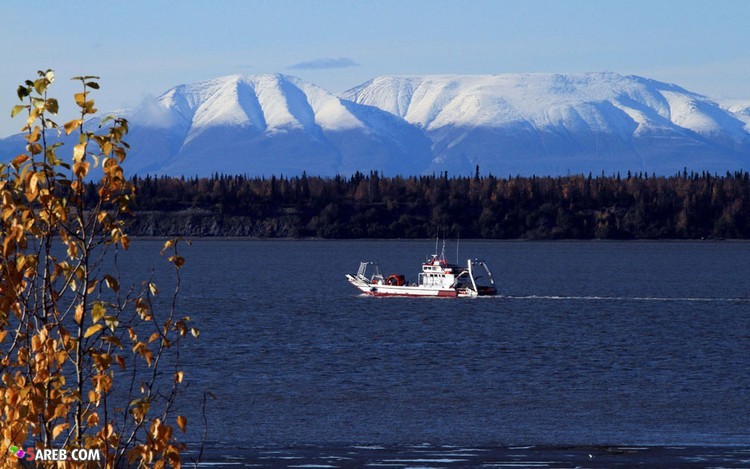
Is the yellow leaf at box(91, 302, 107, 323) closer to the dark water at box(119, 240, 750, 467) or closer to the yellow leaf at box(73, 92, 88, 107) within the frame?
the yellow leaf at box(73, 92, 88, 107)

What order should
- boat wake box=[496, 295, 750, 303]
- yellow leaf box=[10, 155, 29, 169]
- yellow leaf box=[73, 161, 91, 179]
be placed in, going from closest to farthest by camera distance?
yellow leaf box=[73, 161, 91, 179], yellow leaf box=[10, 155, 29, 169], boat wake box=[496, 295, 750, 303]

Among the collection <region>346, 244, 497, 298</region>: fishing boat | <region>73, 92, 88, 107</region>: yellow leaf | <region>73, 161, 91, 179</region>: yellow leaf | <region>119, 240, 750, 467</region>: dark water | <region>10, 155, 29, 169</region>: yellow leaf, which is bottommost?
<region>119, 240, 750, 467</region>: dark water

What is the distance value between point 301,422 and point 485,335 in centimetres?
4012

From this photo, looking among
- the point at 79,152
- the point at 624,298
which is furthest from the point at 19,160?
the point at 624,298

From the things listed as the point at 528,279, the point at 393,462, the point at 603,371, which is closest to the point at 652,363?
the point at 603,371

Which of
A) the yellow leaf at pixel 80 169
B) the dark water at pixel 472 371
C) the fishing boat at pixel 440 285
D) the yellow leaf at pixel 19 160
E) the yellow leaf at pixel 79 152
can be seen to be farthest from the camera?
the fishing boat at pixel 440 285

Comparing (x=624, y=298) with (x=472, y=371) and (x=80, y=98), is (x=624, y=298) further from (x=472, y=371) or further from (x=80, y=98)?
(x=80, y=98)

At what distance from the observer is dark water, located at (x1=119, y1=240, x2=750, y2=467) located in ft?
122

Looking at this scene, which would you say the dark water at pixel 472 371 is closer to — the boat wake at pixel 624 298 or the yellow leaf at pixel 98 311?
the boat wake at pixel 624 298

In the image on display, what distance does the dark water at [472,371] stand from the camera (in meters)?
37.2

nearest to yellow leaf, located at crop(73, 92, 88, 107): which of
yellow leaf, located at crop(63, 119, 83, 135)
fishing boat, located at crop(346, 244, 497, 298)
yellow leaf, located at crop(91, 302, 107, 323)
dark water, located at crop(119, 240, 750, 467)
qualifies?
yellow leaf, located at crop(63, 119, 83, 135)

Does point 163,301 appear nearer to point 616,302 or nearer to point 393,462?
point 616,302

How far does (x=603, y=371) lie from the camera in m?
56.5

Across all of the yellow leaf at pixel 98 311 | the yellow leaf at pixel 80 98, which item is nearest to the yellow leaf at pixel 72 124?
the yellow leaf at pixel 80 98
